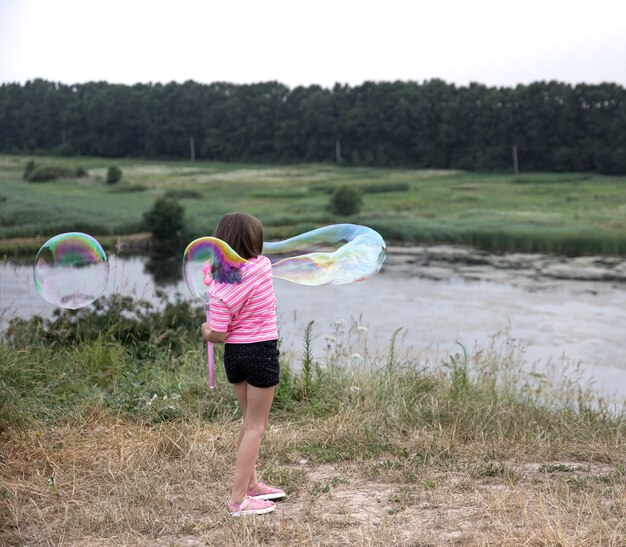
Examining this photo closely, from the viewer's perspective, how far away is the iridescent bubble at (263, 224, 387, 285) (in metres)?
5.39

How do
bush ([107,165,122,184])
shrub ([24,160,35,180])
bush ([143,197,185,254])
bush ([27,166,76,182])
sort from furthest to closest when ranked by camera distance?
bush ([107,165,122,184])
shrub ([24,160,35,180])
bush ([27,166,76,182])
bush ([143,197,185,254])

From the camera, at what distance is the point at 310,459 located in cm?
509

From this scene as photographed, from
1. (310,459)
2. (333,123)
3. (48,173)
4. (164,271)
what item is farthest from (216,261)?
(333,123)

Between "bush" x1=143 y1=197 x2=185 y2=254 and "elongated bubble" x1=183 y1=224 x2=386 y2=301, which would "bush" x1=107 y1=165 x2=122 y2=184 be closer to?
"bush" x1=143 y1=197 x2=185 y2=254

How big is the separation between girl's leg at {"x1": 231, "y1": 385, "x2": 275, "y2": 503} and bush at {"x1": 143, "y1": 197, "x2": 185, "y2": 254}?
28622 millimetres

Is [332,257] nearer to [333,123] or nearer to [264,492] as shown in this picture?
[264,492]

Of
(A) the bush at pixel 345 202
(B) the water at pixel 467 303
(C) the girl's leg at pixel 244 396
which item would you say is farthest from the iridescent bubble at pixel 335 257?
(A) the bush at pixel 345 202

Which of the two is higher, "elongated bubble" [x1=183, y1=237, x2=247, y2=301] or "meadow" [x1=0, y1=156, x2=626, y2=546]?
"elongated bubble" [x1=183, y1=237, x2=247, y2=301]

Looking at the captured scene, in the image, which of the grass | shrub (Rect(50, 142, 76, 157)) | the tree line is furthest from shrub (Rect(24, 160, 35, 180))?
the grass

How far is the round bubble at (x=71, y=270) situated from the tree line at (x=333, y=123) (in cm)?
4990

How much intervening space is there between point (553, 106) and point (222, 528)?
5976 centimetres

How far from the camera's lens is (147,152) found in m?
66.4

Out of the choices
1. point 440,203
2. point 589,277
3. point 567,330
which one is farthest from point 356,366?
point 440,203

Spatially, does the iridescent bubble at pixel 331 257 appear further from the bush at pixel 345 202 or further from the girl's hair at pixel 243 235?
the bush at pixel 345 202
